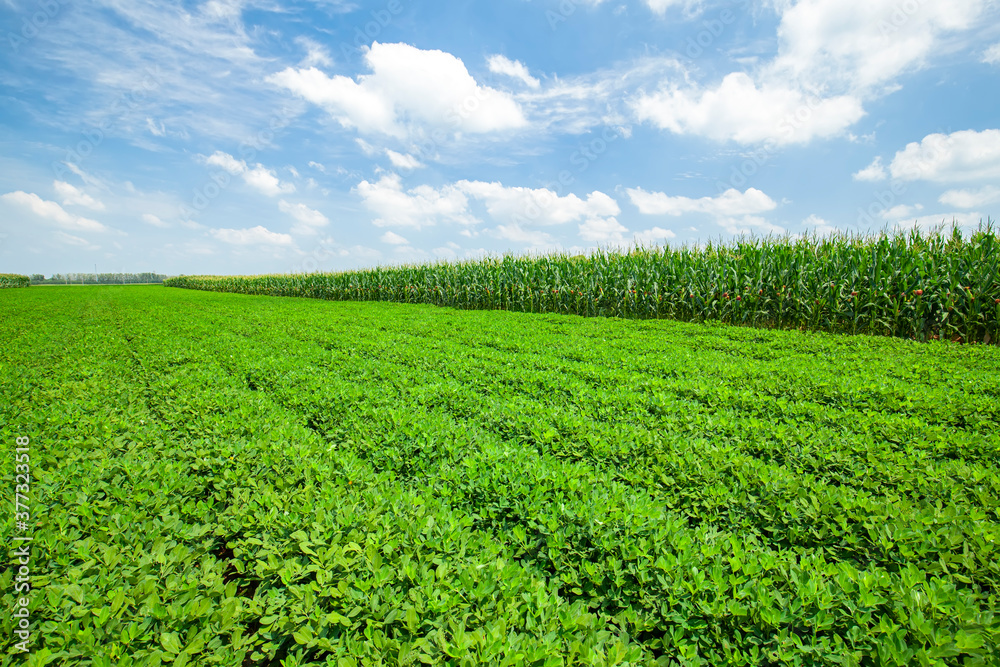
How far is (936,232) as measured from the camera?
39.8 ft

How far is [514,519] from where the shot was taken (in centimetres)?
331

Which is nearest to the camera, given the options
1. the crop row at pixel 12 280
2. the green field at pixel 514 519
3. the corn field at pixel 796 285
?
the green field at pixel 514 519

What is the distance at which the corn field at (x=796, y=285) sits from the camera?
34.2ft

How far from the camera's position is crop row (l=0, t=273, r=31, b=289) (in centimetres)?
7344

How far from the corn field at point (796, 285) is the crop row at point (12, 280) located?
97.9m

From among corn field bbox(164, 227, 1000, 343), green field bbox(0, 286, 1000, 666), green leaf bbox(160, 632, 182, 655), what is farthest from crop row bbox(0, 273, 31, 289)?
green leaf bbox(160, 632, 182, 655)

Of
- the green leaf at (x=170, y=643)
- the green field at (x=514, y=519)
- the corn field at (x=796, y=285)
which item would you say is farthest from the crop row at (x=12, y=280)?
the green leaf at (x=170, y=643)

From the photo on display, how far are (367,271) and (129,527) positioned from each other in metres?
31.3

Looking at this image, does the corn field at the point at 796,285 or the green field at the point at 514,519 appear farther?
the corn field at the point at 796,285

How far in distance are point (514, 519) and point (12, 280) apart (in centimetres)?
11193

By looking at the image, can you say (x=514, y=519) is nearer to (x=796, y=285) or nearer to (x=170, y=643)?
(x=170, y=643)

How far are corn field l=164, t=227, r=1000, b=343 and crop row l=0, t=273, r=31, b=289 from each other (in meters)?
97.9

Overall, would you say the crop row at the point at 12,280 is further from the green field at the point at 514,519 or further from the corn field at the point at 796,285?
the green field at the point at 514,519

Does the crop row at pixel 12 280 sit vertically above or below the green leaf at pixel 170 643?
above
